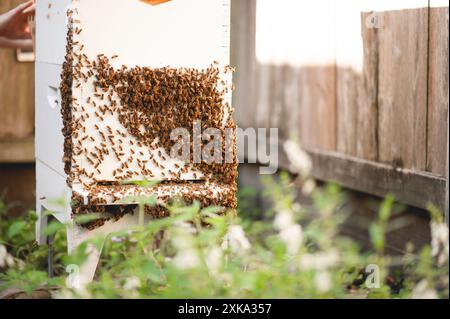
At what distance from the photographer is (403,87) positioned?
515 centimetres

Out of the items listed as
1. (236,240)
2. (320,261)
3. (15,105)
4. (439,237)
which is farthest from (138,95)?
(15,105)

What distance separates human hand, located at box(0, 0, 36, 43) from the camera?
566 centimetres

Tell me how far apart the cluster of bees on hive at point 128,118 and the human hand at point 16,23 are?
1644 mm

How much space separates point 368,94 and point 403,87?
19.1 inches

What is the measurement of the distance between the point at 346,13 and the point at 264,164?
2014 mm

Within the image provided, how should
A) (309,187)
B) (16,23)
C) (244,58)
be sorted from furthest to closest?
(244,58) → (309,187) → (16,23)

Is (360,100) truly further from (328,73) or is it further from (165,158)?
(165,158)

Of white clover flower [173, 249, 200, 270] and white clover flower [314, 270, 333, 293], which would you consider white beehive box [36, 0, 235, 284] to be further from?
white clover flower [314, 270, 333, 293]

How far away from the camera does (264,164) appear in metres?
7.59

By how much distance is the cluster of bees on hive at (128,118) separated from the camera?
160 inches

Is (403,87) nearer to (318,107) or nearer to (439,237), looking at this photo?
(439,237)

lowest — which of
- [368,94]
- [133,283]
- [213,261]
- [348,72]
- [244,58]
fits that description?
[133,283]

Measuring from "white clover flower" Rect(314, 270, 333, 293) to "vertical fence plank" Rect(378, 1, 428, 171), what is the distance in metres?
2.00
